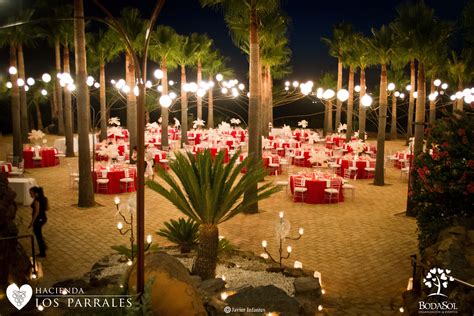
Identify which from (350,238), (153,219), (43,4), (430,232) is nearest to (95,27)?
(43,4)

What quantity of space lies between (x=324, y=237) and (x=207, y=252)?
14.4ft

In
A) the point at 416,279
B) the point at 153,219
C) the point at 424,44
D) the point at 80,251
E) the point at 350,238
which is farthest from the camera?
the point at 424,44

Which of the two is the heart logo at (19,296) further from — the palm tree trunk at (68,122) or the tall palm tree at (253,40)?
the palm tree trunk at (68,122)

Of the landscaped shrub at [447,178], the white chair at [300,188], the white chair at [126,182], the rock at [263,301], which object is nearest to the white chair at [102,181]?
the white chair at [126,182]

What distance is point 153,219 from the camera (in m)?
12.9

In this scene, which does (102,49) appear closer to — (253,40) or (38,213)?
(253,40)

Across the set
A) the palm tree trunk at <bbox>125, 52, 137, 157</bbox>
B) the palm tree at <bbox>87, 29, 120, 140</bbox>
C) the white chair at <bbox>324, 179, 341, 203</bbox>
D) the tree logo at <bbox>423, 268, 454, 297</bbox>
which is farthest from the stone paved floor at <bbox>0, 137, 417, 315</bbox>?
the palm tree at <bbox>87, 29, 120, 140</bbox>

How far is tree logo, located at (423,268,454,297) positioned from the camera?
6.59m

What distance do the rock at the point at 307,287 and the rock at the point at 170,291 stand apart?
231cm

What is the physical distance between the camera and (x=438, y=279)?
21.8 ft

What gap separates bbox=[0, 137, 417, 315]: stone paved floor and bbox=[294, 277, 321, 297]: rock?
34 centimetres

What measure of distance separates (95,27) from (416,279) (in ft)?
126

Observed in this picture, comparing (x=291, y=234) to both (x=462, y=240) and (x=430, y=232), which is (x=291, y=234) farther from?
(x=462, y=240)

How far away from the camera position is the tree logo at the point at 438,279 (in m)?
6.59
